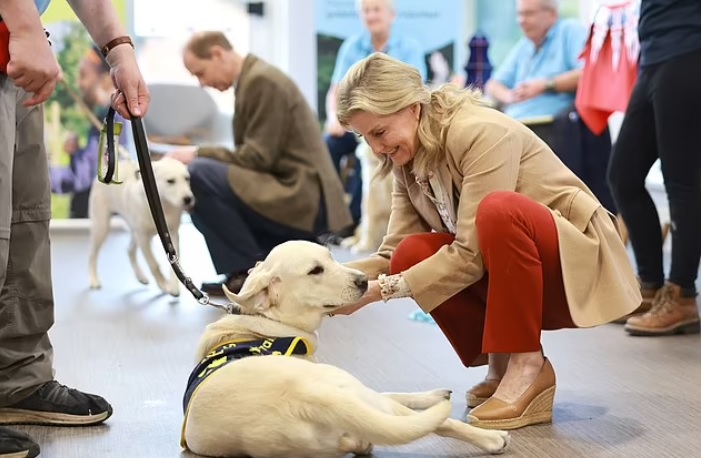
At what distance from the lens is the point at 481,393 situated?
2369 millimetres

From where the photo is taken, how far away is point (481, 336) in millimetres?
2402

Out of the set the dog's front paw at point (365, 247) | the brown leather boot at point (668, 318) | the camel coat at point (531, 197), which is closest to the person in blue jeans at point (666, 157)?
the brown leather boot at point (668, 318)

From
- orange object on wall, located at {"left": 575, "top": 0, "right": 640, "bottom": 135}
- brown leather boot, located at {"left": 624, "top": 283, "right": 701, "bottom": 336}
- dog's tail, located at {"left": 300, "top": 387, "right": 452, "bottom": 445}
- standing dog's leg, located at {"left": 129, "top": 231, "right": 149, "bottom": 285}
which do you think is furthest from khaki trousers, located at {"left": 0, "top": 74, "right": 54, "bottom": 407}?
orange object on wall, located at {"left": 575, "top": 0, "right": 640, "bottom": 135}

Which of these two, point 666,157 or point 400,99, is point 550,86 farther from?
point 400,99

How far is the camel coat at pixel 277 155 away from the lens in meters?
4.08

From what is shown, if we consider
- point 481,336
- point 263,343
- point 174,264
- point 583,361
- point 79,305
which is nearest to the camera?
point 263,343

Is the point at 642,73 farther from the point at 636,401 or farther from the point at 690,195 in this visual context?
the point at 636,401

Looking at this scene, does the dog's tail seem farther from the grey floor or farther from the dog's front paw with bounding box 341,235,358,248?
the dog's front paw with bounding box 341,235,358,248

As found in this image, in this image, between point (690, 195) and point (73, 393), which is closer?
point (73, 393)

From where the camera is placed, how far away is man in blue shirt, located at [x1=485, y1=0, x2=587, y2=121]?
484cm

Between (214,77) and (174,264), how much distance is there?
2110mm

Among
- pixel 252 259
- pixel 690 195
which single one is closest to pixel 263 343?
pixel 690 195

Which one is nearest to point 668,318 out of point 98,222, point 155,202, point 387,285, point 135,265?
point 387,285

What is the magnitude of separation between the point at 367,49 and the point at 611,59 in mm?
2013
